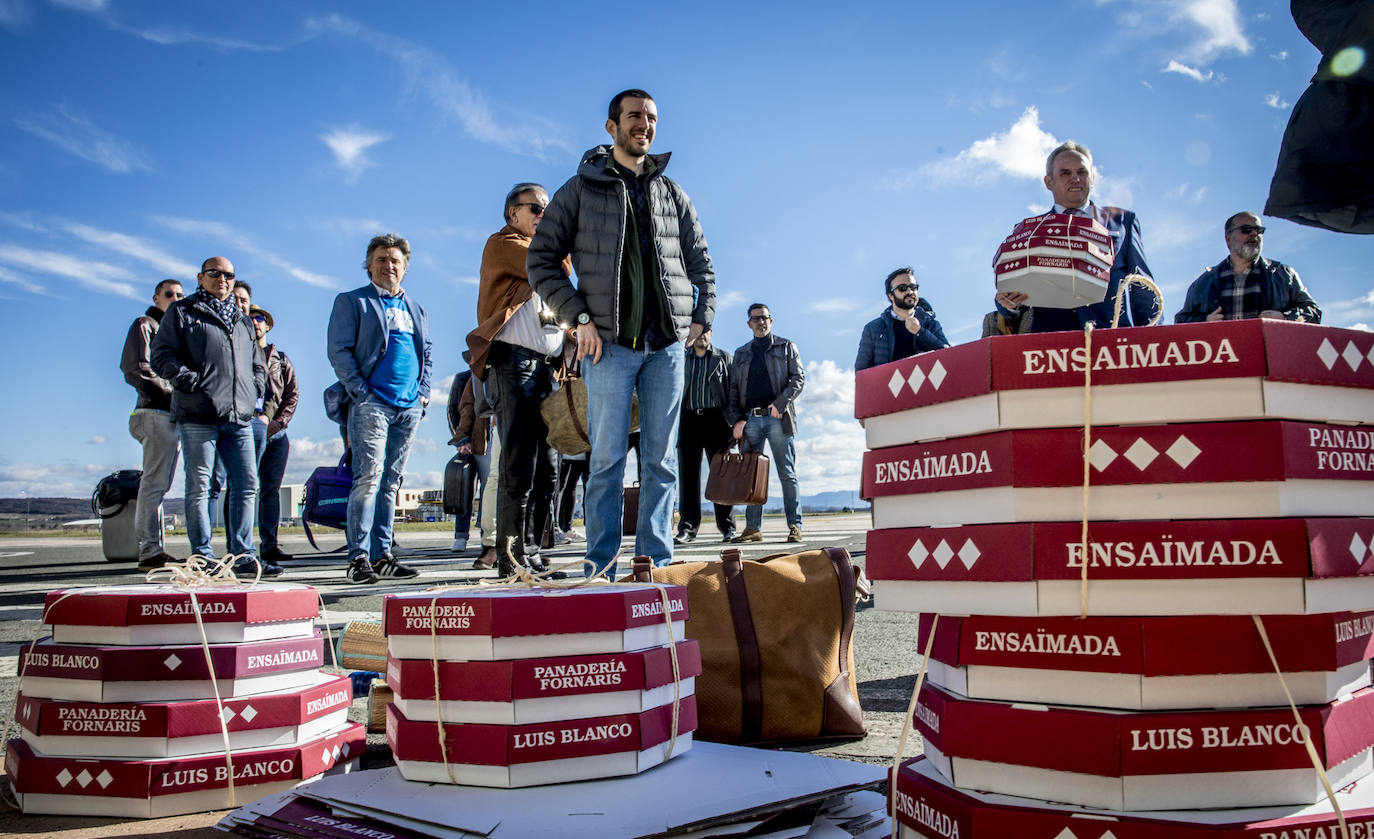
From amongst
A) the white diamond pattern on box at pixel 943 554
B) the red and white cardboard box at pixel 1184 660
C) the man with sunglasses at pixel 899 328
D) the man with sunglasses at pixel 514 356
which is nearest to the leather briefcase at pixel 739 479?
the man with sunglasses at pixel 899 328

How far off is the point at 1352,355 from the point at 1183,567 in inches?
17.7

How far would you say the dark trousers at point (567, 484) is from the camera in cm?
928

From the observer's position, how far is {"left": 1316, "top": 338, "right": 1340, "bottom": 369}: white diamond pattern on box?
1289 mm

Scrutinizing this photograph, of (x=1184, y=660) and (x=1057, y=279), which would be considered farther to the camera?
(x=1057, y=279)

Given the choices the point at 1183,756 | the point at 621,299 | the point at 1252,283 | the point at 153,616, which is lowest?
the point at 1183,756

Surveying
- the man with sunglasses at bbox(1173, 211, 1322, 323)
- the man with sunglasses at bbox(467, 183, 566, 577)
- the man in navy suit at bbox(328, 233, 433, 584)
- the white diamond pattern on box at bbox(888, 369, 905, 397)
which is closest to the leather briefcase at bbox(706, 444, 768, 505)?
the man in navy suit at bbox(328, 233, 433, 584)

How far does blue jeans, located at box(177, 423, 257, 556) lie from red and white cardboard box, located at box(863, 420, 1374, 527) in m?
5.66

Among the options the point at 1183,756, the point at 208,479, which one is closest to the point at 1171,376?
the point at 1183,756

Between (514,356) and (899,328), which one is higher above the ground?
(899,328)

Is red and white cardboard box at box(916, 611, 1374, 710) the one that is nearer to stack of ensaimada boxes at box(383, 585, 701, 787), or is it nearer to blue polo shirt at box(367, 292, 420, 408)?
stack of ensaimada boxes at box(383, 585, 701, 787)

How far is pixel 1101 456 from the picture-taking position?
4.18 ft

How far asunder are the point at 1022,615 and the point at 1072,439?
270mm

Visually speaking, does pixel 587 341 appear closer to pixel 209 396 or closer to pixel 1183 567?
pixel 1183 567

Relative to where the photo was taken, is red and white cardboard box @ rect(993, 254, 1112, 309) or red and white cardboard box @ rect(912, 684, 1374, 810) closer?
red and white cardboard box @ rect(912, 684, 1374, 810)
